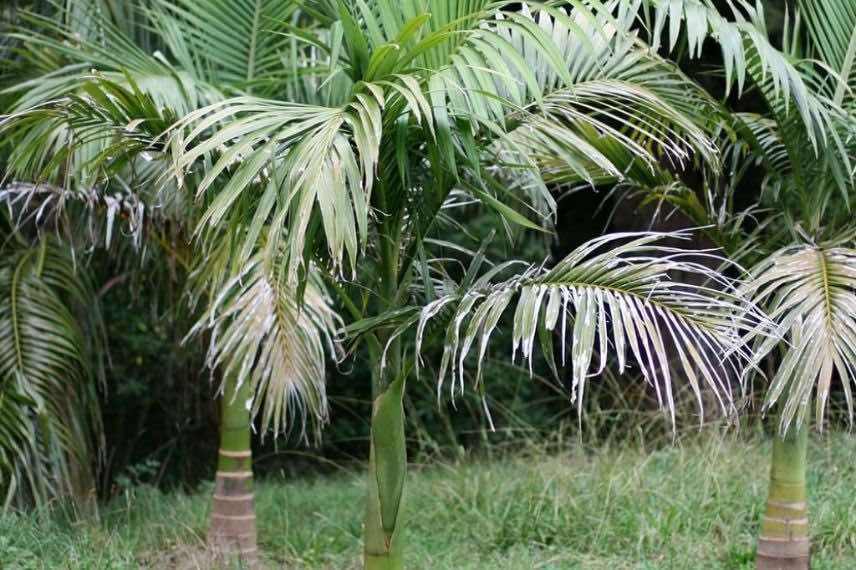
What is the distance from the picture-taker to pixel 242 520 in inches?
201

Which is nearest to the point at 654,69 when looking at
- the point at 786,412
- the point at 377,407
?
the point at 786,412

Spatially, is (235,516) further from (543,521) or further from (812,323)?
(812,323)

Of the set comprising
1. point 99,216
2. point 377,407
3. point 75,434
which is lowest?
point 75,434

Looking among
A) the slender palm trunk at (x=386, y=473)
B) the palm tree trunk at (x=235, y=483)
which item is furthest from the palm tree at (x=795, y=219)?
the palm tree trunk at (x=235, y=483)

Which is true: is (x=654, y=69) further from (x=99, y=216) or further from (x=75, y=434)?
(x=75, y=434)

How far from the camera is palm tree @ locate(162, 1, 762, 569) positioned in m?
2.94

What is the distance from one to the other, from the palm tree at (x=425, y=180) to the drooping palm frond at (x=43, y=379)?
1.85 meters

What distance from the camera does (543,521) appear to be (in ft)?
17.6

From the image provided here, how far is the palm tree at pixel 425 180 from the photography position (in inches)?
116

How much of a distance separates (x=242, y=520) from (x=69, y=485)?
1.01 metres

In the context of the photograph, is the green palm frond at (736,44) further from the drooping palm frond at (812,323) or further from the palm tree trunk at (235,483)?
the palm tree trunk at (235,483)

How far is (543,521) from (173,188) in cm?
246

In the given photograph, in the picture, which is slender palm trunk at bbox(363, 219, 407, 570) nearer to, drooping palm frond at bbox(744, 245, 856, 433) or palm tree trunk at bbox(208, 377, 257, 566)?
drooping palm frond at bbox(744, 245, 856, 433)

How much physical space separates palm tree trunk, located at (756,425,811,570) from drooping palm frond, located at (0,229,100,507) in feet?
11.1
